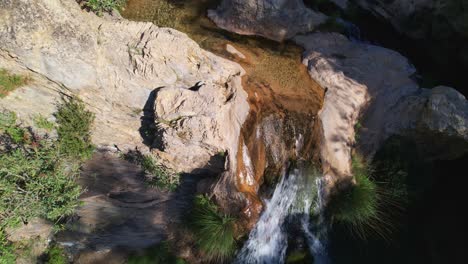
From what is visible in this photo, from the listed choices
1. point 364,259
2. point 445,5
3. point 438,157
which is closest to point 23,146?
point 364,259

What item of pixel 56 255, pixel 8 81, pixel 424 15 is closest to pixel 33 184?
pixel 8 81

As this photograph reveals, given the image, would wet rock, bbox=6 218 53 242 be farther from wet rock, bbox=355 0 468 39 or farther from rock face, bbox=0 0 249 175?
wet rock, bbox=355 0 468 39

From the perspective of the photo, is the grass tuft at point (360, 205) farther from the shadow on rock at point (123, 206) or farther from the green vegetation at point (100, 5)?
the green vegetation at point (100, 5)

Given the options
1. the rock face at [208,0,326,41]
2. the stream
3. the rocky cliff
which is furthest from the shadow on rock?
the rock face at [208,0,326,41]

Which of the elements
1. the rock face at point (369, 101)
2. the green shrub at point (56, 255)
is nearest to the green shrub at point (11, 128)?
the green shrub at point (56, 255)

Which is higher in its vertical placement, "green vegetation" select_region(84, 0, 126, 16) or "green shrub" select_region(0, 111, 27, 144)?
"green vegetation" select_region(84, 0, 126, 16)

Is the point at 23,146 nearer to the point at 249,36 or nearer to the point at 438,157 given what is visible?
the point at 249,36
